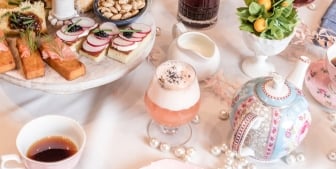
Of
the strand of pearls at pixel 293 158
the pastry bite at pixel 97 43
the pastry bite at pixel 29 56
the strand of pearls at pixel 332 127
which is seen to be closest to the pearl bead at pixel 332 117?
the strand of pearls at pixel 332 127

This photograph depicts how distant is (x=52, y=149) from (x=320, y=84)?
20.2 inches

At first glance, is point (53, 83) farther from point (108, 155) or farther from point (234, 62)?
point (234, 62)

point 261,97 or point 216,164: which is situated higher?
point 261,97

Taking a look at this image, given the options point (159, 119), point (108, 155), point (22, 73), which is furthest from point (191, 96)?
point (22, 73)

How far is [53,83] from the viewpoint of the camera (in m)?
0.89

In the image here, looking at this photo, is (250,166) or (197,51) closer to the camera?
(250,166)

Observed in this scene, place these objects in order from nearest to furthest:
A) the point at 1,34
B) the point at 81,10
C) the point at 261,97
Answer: the point at 261,97, the point at 1,34, the point at 81,10

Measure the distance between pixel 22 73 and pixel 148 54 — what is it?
0.81 ft

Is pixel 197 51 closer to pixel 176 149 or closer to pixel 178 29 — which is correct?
pixel 178 29

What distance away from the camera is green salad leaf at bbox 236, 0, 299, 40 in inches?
37.2

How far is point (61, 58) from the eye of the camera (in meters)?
0.91

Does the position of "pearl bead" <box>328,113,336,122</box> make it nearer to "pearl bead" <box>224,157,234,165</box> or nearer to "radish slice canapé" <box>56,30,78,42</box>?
"pearl bead" <box>224,157,234,165</box>

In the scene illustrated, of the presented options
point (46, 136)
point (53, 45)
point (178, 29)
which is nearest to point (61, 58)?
point (53, 45)

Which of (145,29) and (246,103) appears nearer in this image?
(246,103)
